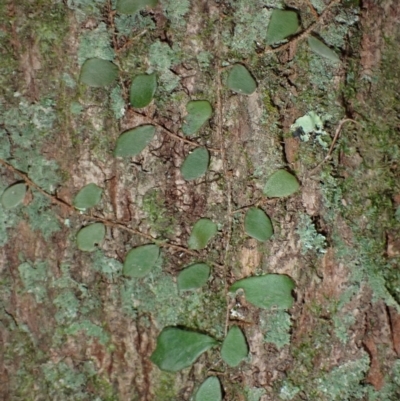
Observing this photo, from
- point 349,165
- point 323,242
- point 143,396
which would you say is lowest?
point 143,396

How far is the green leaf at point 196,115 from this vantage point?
1271mm

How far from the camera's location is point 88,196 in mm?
1288

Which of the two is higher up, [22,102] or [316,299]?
[22,102]

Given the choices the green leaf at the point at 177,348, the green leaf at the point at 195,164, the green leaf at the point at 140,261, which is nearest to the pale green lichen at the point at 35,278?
the green leaf at the point at 140,261

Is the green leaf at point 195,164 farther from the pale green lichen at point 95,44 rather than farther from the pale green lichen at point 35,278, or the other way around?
the pale green lichen at point 35,278

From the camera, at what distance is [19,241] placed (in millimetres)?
1310

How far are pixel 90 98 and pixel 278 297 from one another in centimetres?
69

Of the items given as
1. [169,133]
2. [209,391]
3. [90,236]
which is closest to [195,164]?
[169,133]

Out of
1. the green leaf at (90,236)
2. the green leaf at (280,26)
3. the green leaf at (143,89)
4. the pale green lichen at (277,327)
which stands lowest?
the pale green lichen at (277,327)

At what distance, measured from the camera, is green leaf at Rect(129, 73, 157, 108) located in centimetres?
127

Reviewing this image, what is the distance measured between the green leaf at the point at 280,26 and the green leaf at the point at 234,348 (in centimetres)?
75

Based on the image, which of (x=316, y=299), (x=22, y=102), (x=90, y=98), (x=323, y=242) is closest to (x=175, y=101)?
(x=90, y=98)

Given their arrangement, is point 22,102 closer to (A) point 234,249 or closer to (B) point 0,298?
(B) point 0,298

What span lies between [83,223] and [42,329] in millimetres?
297
